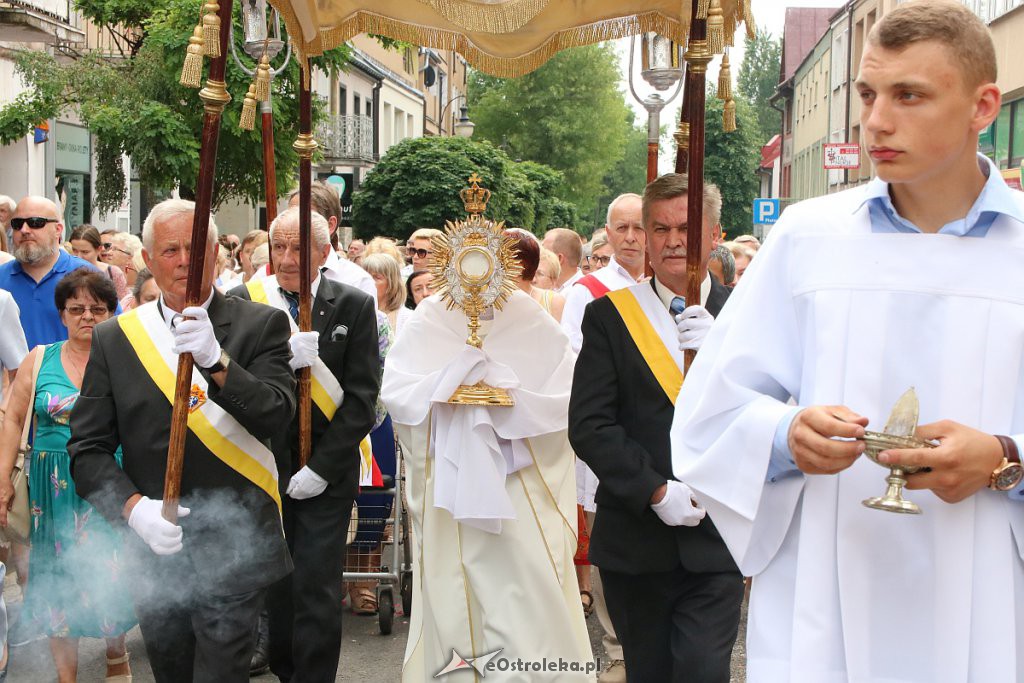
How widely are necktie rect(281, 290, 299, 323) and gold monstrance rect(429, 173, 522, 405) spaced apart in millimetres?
740

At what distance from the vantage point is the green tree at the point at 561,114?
5162 cm

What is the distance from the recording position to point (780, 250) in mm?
2760

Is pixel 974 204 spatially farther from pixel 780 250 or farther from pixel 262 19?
pixel 262 19

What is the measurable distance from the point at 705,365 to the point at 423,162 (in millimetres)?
26902

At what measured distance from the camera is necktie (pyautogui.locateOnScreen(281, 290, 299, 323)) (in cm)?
621

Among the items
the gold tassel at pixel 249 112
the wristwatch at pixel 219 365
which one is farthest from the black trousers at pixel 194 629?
the gold tassel at pixel 249 112

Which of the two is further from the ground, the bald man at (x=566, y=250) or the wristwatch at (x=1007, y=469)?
the bald man at (x=566, y=250)

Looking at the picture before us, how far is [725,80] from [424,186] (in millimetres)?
23963

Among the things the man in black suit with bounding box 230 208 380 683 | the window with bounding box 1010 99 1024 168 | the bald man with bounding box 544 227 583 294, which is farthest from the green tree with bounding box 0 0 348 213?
the man in black suit with bounding box 230 208 380 683

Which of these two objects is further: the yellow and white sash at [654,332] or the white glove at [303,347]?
the white glove at [303,347]

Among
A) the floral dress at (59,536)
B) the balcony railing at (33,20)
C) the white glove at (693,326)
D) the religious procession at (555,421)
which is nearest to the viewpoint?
the religious procession at (555,421)

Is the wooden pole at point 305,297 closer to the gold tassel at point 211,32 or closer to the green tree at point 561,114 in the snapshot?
the gold tassel at point 211,32

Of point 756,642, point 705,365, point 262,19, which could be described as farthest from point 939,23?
point 262,19

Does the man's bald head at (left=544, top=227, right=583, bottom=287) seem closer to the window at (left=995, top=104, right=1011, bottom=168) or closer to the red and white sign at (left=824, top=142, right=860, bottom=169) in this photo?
the red and white sign at (left=824, top=142, right=860, bottom=169)
